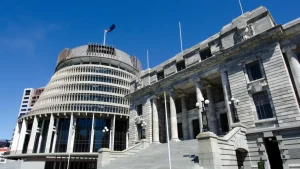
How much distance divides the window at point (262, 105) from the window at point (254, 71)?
212cm

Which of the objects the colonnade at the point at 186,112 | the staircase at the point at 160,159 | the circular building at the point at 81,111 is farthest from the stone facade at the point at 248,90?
the circular building at the point at 81,111

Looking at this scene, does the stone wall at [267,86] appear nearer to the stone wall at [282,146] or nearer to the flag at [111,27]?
the stone wall at [282,146]

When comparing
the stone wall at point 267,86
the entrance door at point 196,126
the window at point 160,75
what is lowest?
the entrance door at point 196,126

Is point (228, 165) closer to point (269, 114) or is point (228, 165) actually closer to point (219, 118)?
point (269, 114)

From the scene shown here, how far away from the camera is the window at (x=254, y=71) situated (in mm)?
23031

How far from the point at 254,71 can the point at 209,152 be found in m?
13.5

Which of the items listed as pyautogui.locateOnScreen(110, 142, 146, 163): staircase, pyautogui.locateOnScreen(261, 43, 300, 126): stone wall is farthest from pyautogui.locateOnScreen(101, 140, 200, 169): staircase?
pyautogui.locateOnScreen(261, 43, 300, 126): stone wall

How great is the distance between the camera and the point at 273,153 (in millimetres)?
20938

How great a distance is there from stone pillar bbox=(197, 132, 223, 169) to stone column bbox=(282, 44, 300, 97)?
11.7 metres

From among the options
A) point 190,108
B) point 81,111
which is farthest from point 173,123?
point 81,111

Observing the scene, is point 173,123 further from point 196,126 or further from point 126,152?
point 126,152

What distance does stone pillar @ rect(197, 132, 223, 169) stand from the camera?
47.8 feet

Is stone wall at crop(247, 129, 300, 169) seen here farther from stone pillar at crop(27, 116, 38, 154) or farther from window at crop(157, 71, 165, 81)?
stone pillar at crop(27, 116, 38, 154)

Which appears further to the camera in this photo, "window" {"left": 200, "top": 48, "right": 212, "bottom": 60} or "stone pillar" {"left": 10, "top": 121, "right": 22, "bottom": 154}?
"stone pillar" {"left": 10, "top": 121, "right": 22, "bottom": 154}
